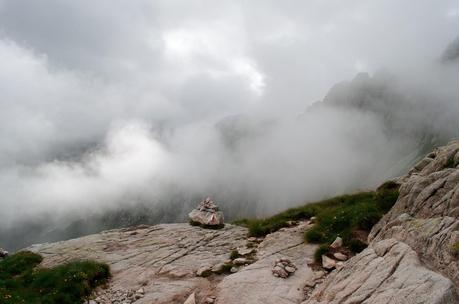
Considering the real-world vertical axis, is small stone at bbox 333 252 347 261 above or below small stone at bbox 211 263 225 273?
below

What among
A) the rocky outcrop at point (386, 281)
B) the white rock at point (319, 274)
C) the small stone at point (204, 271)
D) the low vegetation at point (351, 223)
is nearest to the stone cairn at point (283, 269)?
the white rock at point (319, 274)

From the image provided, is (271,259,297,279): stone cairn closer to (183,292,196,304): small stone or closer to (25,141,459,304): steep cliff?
(25,141,459,304): steep cliff

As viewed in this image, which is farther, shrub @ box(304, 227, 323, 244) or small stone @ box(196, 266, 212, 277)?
shrub @ box(304, 227, 323, 244)

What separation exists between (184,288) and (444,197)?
540 inches

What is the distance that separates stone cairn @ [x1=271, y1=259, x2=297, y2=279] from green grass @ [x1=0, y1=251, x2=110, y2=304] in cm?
1096

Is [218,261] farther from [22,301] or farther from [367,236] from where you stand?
[22,301]

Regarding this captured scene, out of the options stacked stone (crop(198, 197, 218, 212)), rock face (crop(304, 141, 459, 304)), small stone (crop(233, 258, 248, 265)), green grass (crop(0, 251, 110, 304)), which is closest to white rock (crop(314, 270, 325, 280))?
rock face (crop(304, 141, 459, 304))

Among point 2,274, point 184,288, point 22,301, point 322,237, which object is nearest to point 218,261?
point 184,288

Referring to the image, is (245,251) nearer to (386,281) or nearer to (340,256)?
(340,256)

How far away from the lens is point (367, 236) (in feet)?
67.2

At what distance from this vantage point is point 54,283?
834 inches

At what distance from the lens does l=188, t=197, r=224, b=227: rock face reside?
34438mm

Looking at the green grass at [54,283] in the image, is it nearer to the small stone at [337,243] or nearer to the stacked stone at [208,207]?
the small stone at [337,243]

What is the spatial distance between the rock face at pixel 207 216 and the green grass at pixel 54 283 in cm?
1289
